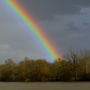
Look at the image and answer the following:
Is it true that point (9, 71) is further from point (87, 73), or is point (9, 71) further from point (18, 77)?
point (87, 73)

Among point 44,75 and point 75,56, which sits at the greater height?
point 75,56

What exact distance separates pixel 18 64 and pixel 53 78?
1583cm

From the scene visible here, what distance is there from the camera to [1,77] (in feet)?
378

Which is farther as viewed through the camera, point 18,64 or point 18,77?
point 18,64

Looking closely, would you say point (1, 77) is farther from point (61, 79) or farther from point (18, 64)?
point (61, 79)

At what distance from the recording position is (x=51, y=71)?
4525 inches

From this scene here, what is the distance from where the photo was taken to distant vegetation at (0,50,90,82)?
112 metres

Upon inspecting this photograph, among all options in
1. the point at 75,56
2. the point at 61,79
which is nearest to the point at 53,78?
the point at 61,79

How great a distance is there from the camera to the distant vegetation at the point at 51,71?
11225 cm

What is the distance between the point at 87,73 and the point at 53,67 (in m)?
13.1

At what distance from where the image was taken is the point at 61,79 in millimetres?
112625

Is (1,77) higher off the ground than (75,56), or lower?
lower

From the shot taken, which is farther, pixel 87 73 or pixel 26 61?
pixel 26 61

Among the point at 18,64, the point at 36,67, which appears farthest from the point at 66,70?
the point at 18,64
